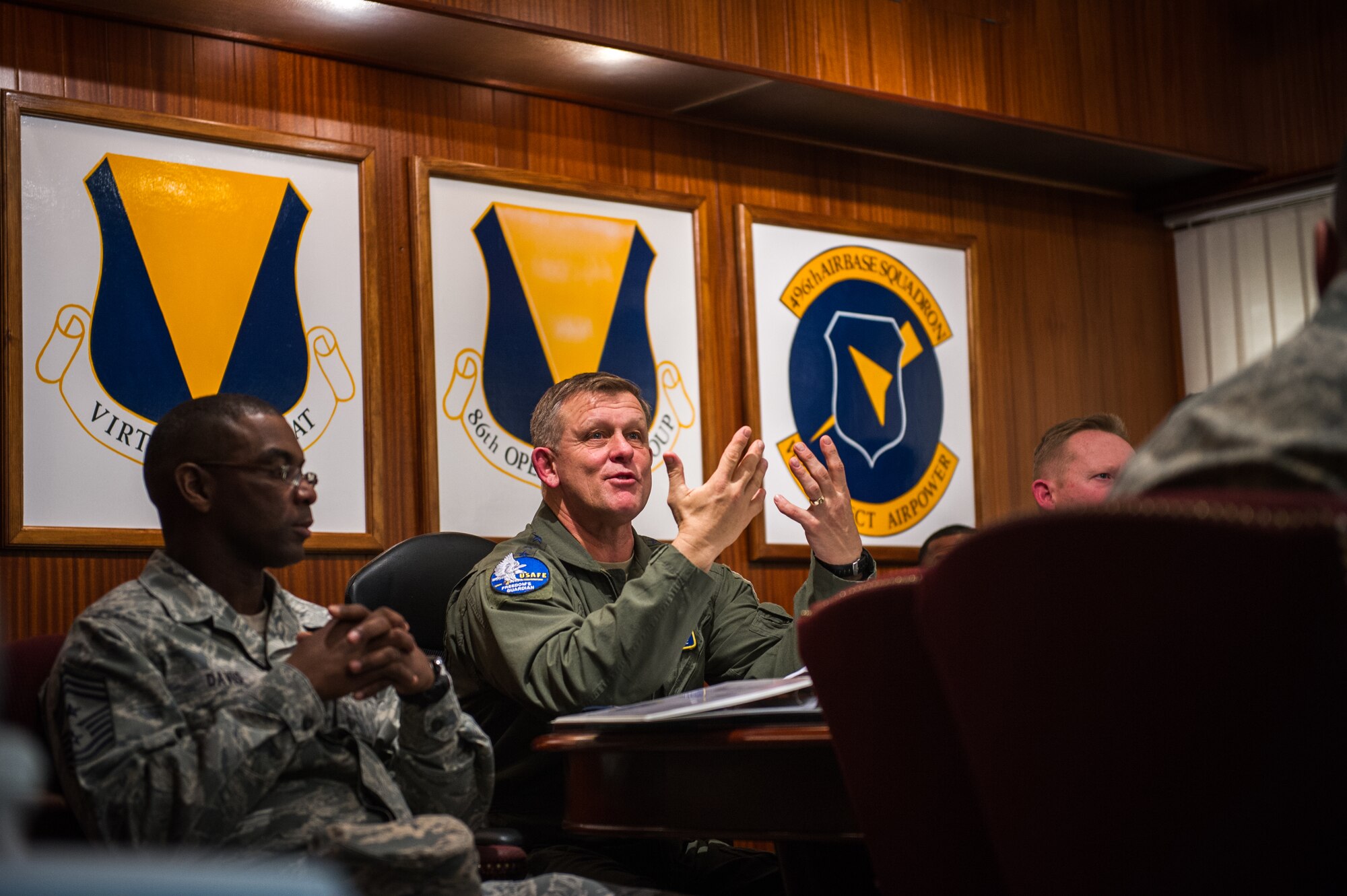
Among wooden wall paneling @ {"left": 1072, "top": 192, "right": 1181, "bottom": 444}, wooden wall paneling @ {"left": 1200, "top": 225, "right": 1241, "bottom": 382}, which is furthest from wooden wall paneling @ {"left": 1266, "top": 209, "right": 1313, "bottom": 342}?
wooden wall paneling @ {"left": 1072, "top": 192, "right": 1181, "bottom": 444}

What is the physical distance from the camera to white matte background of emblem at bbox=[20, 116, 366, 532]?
318 cm

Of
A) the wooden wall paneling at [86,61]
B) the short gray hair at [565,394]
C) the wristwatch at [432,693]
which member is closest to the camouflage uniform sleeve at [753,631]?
the short gray hair at [565,394]

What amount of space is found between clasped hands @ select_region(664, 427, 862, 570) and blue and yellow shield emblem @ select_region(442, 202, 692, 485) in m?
1.20

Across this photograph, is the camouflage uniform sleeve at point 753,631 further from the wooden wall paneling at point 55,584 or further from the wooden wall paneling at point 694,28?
the wooden wall paneling at point 694,28

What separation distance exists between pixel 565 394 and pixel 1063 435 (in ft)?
4.04

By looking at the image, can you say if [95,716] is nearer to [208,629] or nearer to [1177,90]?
[208,629]

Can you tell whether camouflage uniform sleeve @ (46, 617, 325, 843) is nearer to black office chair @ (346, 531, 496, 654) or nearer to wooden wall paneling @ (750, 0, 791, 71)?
black office chair @ (346, 531, 496, 654)

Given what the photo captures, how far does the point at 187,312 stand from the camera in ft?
11.2

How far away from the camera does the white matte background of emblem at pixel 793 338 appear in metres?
4.35

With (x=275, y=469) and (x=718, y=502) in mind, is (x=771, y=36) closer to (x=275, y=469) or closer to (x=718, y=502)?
(x=718, y=502)

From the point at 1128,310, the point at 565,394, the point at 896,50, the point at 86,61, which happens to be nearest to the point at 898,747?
the point at 565,394

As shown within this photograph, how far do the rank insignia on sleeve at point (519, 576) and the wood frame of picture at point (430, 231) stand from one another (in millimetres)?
1077

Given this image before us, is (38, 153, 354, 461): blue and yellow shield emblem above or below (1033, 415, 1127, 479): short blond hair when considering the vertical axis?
above

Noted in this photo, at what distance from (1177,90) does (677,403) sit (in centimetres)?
236
